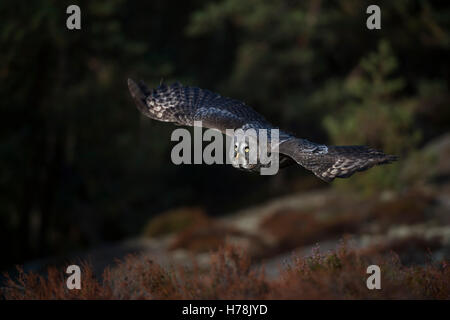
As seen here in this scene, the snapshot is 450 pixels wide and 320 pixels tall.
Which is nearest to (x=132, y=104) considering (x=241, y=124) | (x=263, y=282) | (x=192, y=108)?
(x=192, y=108)

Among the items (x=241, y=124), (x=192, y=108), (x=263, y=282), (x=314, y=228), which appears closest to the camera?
(x=263, y=282)

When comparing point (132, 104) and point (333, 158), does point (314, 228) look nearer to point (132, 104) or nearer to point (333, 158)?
point (132, 104)

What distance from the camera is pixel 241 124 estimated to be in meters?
7.20

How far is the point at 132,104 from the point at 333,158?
47.7ft

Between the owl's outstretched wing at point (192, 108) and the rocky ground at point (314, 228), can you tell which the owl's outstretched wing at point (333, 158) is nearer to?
the owl's outstretched wing at point (192, 108)

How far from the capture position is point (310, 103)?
2184 cm

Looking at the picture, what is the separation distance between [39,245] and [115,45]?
759 cm

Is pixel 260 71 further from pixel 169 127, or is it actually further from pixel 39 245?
pixel 39 245

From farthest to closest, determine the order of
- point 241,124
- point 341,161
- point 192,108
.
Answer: point 192,108 → point 241,124 → point 341,161

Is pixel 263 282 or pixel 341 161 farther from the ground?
pixel 341 161

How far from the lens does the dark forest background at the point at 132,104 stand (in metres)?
16.1

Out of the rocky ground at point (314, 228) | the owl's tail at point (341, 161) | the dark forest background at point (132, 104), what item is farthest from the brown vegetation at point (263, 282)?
the dark forest background at point (132, 104)

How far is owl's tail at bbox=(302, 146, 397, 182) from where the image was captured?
538cm

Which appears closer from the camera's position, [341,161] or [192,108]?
[341,161]
